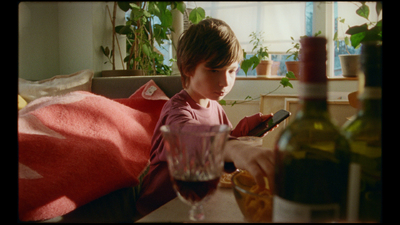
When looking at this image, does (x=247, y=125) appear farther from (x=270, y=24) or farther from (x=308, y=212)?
(x=270, y=24)

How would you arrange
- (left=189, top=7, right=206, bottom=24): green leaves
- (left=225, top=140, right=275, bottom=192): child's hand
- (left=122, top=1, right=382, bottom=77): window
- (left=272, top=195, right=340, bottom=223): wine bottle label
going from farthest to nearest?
(left=122, top=1, right=382, bottom=77): window < (left=189, top=7, right=206, bottom=24): green leaves < (left=225, top=140, right=275, bottom=192): child's hand < (left=272, top=195, right=340, bottom=223): wine bottle label

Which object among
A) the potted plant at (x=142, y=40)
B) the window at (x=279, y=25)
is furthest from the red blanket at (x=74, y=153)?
the window at (x=279, y=25)

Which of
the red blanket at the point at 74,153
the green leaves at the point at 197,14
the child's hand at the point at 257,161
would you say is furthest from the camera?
the green leaves at the point at 197,14

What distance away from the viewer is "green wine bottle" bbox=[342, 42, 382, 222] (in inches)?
11.6

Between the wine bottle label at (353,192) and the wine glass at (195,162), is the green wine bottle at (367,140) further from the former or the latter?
the wine glass at (195,162)

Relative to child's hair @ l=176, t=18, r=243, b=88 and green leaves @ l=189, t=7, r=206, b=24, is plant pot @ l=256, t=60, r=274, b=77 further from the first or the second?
child's hair @ l=176, t=18, r=243, b=88

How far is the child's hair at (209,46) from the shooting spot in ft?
2.79

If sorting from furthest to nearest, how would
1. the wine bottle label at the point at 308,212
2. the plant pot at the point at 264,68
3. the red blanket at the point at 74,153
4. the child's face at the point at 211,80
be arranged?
the plant pot at the point at 264,68 → the child's face at the point at 211,80 → the red blanket at the point at 74,153 → the wine bottle label at the point at 308,212

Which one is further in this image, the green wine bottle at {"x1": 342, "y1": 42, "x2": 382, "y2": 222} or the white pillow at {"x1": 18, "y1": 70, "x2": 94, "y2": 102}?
the white pillow at {"x1": 18, "y1": 70, "x2": 94, "y2": 102}

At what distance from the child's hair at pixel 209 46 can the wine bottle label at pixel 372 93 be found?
52 centimetres

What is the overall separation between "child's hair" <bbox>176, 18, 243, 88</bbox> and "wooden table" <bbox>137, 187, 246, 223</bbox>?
44 cm

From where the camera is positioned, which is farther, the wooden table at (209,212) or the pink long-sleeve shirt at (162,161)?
the pink long-sleeve shirt at (162,161)

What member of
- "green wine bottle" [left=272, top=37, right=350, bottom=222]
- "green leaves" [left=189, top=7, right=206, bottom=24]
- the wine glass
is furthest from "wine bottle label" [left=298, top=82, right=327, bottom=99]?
"green leaves" [left=189, top=7, right=206, bottom=24]

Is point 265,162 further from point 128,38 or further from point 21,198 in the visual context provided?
point 128,38
